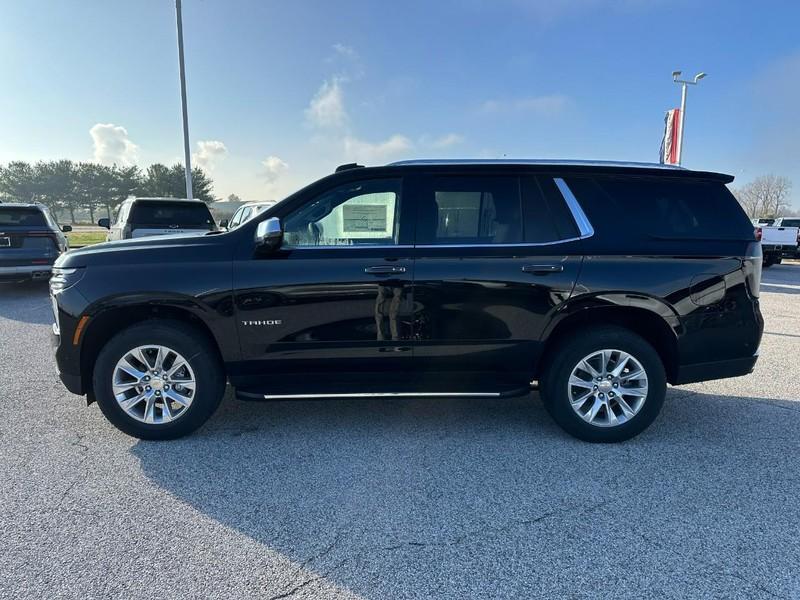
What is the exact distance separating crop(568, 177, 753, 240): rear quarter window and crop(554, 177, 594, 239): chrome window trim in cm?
5

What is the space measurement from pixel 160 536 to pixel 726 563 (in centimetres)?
283

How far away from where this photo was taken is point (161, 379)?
137 inches

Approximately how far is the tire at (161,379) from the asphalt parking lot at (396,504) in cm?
16

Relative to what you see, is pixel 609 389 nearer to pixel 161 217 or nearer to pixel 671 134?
pixel 161 217

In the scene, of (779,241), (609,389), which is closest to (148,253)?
(609,389)

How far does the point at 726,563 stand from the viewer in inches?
91.8

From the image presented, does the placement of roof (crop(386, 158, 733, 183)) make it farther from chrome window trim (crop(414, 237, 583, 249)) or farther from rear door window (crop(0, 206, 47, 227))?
rear door window (crop(0, 206, 47, 227))

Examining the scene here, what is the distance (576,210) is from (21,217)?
1032 cm

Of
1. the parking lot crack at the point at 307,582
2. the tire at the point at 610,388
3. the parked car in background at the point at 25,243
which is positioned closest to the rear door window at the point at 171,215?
the parked car in background at the point at 25,243

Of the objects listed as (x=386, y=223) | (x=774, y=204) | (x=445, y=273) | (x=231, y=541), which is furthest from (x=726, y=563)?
(x=774, y=204)

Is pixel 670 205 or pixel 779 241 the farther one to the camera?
pixel 779 241

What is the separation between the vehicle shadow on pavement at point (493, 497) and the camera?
7.42 feet

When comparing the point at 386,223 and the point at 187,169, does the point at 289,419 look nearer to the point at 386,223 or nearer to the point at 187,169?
the point at 386,223

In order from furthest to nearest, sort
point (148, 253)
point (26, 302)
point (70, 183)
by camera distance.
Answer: point (70, 183) → point (26, 302) → point (148, 253)
